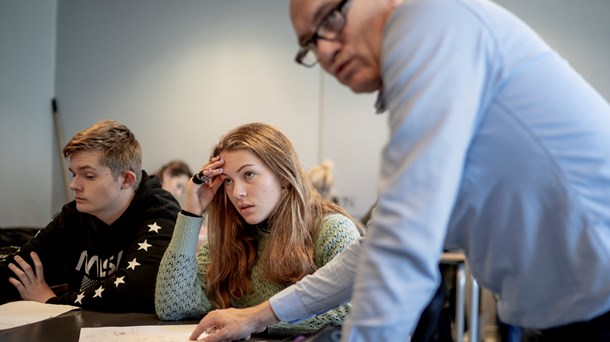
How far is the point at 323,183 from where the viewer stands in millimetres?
4340

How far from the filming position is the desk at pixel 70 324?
4.42 ft

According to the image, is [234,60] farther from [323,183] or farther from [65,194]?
[65,194]

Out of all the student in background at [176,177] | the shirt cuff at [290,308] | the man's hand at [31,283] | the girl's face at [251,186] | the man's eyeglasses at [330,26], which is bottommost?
the student in background at [176,177]

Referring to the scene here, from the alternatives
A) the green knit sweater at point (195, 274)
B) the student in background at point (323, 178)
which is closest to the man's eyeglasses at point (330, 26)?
the green knit sweater at point (195, 274)

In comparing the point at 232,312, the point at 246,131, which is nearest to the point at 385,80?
the point at 232,312

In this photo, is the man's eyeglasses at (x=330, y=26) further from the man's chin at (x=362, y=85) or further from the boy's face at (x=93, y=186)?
the boy's face at (x=93, y=186)

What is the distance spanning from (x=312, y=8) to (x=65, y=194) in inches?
171

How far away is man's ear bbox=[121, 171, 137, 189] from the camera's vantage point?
2.22m

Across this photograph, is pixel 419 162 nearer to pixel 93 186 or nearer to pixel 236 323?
pixel 236 323

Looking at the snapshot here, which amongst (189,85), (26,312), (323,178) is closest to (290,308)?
(26,312)

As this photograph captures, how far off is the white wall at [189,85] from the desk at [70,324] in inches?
125

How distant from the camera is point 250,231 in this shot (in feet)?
6.10

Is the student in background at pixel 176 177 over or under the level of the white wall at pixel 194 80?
under

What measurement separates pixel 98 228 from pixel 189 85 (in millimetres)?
2824
